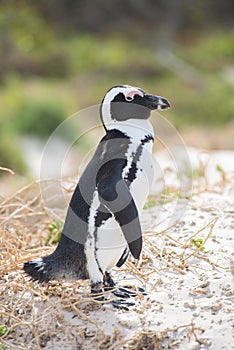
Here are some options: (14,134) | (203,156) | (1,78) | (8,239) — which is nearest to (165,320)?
(8,239)

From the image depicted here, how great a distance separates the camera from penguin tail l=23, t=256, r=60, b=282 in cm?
221

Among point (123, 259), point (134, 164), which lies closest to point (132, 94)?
point (134, 164)

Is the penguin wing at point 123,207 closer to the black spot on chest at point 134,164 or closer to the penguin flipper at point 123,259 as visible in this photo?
the black spot on chest at point 134,164

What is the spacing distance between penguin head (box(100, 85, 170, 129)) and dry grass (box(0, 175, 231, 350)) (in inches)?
22.9

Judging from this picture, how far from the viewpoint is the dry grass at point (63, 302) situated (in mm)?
2045

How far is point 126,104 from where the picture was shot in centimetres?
218

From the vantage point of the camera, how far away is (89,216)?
2152 millimetres

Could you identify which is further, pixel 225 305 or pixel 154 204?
pixel 154 204

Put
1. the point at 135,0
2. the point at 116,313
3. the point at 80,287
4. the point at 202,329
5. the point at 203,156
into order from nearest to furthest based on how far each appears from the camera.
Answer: the point at 202,329, the point at 116,313, the point at 80,287, the point at 203,156, the point at 135,0

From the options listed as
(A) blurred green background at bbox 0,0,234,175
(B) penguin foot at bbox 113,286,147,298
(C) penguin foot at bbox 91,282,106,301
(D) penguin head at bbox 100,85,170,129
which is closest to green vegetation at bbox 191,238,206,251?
(B) penguin foot at bbox 113,286,147,298

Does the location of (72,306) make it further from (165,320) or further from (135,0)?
(135,0)

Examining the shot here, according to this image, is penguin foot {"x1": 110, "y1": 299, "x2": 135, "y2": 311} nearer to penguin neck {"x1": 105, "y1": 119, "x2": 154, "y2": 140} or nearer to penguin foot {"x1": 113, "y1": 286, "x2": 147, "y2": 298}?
penguin foot {"x1": 113, "y1": 286, "x2": 147, "y2": 298}

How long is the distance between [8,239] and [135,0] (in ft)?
38.5

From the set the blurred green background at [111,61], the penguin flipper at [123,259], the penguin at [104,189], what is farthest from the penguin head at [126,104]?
the blurred green background at [111,61]
